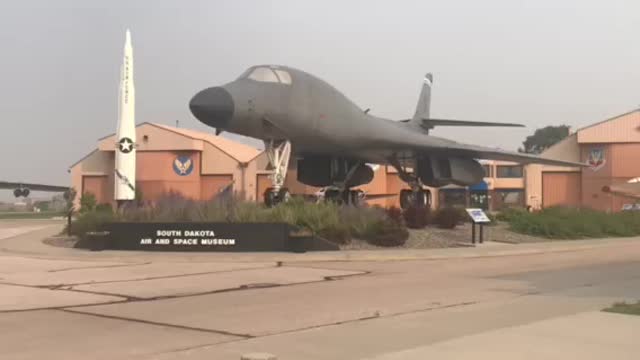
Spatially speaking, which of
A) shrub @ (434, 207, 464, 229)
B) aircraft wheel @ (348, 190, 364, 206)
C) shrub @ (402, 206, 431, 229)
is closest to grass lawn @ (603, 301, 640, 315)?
shrub @ (402, 206, 431, 229)

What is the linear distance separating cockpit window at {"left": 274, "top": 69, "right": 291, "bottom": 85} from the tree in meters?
140

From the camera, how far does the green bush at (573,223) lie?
1015 inches

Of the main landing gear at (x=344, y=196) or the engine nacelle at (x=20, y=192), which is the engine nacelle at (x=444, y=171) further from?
the engine nacelle at (x=20, y=192)

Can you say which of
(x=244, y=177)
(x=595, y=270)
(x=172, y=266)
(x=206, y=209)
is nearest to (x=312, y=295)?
(x=172, y=266)

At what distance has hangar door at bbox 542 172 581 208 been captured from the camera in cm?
6197

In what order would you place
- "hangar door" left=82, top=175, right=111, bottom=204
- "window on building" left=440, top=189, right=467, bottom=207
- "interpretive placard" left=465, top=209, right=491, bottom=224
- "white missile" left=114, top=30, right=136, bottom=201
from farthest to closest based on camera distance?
"window on building" left=440, top=189, right=467, bottom=207 → "hangar door" left=82, top=175, right=111, bottom=204 → "white missile" left=114, top=30, right=136, bottom=201 → "interpretive placard" left=465, top=209, right=491, bottom=224

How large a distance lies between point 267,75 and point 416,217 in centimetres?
708

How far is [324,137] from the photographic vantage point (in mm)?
21750

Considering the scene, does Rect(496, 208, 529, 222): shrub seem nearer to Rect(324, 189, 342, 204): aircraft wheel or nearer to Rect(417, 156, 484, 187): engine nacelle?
Rect(417, 156, 484, 187): engine nacelle

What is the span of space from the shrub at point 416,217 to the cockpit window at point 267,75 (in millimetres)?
6288

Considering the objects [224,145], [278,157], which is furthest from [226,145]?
[278,157]

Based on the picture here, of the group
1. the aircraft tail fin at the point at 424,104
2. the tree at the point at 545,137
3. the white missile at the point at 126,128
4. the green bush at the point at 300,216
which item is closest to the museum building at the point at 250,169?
the white missile at the point at 126,128

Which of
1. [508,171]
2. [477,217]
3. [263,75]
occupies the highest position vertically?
[263,75]

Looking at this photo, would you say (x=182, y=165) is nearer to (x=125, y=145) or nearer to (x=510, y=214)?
(x=125, y=145)
